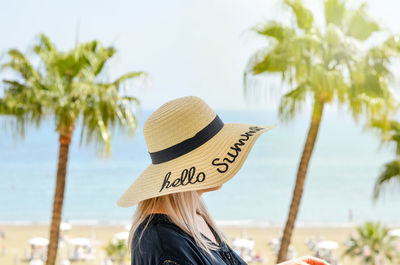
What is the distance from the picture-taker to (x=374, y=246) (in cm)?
1367

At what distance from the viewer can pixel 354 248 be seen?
1376 centimetres

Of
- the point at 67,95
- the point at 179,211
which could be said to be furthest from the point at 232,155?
the point at 67,95

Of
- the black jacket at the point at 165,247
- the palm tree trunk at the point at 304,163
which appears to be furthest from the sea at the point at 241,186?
the black jacket at the point at 165,247

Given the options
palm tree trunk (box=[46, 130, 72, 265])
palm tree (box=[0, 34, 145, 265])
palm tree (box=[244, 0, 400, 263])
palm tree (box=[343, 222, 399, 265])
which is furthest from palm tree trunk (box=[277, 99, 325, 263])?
palm tree (box=[343, 222, 399, 265])

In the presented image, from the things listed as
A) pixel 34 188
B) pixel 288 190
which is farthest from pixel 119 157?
pixel 288 190

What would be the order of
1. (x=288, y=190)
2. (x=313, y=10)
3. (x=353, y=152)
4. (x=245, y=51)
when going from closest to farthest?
(x=313, y=10) → (x=288, y=190) → (x=353, y=152) → (x=245, y=51)

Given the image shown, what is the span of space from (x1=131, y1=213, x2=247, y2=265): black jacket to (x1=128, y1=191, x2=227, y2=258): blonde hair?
0.5 inches

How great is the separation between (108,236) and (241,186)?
2953 cm

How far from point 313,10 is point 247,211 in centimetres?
3632

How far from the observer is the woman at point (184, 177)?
4.18ft

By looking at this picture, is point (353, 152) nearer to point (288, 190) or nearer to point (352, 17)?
point (288, 190)

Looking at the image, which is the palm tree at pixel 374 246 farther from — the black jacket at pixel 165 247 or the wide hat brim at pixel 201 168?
the black jacket at pixel 165 247

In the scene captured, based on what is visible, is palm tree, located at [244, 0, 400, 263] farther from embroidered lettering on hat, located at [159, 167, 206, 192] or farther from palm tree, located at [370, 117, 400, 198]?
embroidered lettering on hat, located at [159, 167, 206, 192]

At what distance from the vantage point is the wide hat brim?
1354 millimetres
